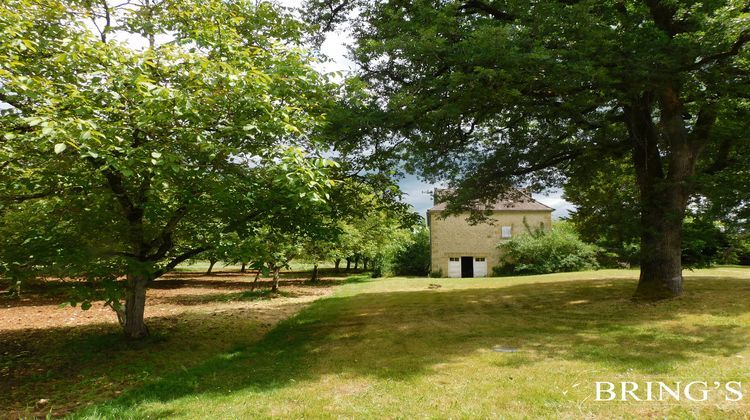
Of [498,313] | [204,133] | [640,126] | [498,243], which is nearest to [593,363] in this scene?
[498,313]

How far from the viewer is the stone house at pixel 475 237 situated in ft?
111

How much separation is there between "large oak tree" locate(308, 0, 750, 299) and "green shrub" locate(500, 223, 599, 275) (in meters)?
15.7

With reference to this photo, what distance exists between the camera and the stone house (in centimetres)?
3394

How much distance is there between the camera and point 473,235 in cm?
3412

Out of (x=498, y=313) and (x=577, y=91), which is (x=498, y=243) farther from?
(x=577, y=91)

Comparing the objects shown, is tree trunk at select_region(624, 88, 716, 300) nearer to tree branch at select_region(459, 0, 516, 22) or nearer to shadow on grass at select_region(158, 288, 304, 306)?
tree branch at select_region(459, 0, 516, 22)

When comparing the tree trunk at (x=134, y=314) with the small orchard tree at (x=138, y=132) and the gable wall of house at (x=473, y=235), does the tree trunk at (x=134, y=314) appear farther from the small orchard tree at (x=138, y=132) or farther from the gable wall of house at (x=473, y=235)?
the gable wall of house at (x=473, y=235)

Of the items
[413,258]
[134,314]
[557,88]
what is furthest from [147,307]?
[413,258]

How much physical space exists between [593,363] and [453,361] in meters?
2.28

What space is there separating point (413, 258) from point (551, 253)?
12041mm

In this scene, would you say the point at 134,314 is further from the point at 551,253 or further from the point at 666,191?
the point at 551,253

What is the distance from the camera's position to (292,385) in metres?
6.44

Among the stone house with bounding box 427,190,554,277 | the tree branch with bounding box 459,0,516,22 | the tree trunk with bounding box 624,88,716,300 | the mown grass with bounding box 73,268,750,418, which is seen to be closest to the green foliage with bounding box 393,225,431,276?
the stone house with bounding box 427,190,554,277

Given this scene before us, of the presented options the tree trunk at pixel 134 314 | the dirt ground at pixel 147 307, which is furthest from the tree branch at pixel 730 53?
the tree trunk at pixel 134 314
